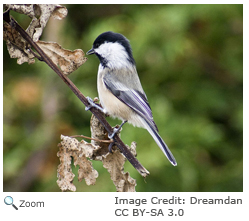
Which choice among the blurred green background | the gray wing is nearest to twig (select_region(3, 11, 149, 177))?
the gray wing

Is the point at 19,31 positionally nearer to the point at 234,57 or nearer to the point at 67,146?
the point at 67,146

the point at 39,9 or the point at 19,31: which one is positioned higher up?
the point at 39,9

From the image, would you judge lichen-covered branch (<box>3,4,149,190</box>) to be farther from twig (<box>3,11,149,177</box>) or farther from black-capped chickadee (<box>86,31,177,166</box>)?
black-capped chickadee (<box>86,31,177,166</box>)

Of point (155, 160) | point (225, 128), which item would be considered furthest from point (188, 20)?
point (155, 160)

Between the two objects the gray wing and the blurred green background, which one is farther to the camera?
the blurred green background
